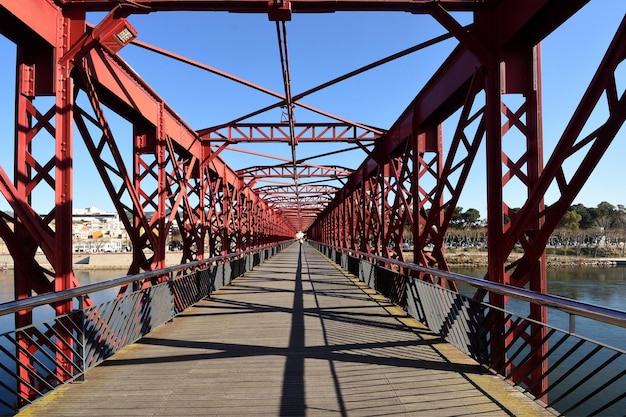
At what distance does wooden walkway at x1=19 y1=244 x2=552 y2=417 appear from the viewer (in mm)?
3961

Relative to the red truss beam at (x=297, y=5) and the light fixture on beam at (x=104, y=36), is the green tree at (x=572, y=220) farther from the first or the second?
the light fixture on beam at (x=104, y=36)

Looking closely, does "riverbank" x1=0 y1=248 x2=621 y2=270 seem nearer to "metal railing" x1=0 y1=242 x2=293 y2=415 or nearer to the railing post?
"metal railing" x1=0 y1=242 x2=293 y2=415

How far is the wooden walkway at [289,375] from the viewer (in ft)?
13.0

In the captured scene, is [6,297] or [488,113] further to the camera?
[6,297]

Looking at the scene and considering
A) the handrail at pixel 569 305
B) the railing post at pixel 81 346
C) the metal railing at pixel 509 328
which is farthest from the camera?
the railing post at pixel 81 346

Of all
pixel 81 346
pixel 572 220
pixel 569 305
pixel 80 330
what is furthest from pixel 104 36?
pixel 572 220

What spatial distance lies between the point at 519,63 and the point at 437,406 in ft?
13.6

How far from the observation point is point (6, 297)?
102 ft

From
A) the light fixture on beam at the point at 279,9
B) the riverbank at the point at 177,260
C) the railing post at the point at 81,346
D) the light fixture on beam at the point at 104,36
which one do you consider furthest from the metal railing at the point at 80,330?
the riverbank at the point at 177,260

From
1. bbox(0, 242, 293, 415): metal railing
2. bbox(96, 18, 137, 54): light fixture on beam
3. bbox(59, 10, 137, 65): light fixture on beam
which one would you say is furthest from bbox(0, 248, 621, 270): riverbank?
bbox(59, 10, 137, 65): light fixture on beam

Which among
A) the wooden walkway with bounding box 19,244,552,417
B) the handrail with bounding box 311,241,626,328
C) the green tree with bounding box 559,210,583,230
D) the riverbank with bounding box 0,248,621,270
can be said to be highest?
the green tree with bounding box 559,210,583,230

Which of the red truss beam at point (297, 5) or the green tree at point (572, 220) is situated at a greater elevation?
the red truss beam at point (297, 5)

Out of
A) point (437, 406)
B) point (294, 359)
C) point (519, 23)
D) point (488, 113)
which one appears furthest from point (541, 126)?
point (294, 359)

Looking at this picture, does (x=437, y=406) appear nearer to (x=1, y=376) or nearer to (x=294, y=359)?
(x=294, y=359)
